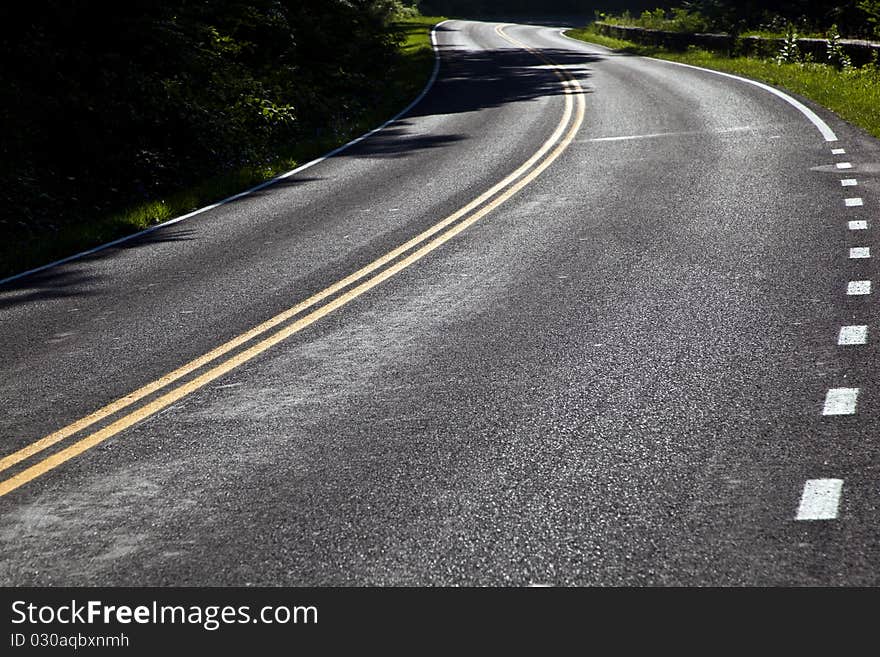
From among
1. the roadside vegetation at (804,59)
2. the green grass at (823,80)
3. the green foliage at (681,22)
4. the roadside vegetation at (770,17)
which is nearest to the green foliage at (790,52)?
the roadside vegetation at (804,59)

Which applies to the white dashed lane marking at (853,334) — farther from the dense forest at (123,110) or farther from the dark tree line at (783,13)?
the dark tree line at (783,13)

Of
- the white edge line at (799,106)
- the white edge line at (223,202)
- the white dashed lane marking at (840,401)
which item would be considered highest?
the white edge line at (799,106)

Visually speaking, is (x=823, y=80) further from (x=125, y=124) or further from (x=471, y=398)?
(x=471, y=398)

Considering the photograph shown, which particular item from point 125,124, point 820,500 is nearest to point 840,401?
point 820,500

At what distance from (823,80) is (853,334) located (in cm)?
1809

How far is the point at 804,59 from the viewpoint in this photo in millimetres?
27938

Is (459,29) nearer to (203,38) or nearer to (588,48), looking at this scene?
(588,48)

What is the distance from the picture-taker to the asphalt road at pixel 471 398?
14.0ft

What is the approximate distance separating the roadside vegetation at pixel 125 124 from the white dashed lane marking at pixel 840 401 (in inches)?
328

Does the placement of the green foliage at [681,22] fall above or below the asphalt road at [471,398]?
above

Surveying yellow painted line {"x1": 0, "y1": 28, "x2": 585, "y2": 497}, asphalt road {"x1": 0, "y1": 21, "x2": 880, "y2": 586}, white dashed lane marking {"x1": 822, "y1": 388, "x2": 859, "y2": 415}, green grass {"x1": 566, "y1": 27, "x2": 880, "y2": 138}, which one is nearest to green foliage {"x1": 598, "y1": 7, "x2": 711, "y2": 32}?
green grass {"x1": 566, "y1": 27, "x2": 880, "y2": 138}

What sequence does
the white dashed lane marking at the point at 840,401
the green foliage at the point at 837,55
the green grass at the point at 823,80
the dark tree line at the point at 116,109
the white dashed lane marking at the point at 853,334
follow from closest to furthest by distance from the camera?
the white dashed lane marking at the point at 840,401 → the white dashed lane marking at the point at 853,334 → the dark tree line at the point at 116,109 → the green grass at the point at 823,80 → the green foliage at the point at 837,55
